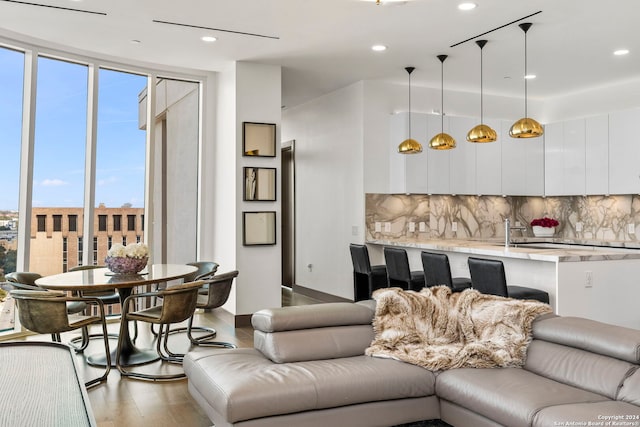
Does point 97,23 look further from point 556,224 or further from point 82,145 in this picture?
point 556,224

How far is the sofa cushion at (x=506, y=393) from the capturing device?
2.45 metres

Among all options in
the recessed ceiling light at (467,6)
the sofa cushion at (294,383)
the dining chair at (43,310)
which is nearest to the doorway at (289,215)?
the recessed ceiling light at (467,6)

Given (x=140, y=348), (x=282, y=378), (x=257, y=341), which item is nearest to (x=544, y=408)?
(x=282, y=378)

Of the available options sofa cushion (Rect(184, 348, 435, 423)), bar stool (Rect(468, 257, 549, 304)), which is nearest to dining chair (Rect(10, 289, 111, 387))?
sofa cushion (Rect(184, 348, 435, 423))

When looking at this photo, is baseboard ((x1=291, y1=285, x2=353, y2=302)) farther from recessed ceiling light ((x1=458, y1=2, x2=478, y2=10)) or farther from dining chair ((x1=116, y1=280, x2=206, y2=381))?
recessed ceiling light ((x1=458, y1=2, x2=478, y2=10))

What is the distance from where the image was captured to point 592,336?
110 inches

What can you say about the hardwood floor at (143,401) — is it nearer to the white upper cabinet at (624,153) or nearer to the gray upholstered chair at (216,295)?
the gray upholstered chair at (216,295)

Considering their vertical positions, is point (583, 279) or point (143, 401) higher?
point (583, 279)

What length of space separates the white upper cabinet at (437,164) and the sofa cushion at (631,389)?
4.61m

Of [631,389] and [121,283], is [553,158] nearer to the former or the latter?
[631,389]

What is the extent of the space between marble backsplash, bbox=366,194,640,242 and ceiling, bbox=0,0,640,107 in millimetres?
1628

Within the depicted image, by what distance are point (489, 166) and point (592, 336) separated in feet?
16.2

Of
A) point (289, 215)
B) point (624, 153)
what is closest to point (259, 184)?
point (289, 215)

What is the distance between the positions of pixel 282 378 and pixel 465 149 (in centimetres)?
524
